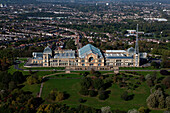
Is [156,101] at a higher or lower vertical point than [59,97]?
lower

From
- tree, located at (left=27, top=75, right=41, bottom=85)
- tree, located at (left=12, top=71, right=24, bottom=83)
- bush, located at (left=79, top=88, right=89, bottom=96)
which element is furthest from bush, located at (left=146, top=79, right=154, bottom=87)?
tree, located at (left=12, top=71, right=24, bottom=83)

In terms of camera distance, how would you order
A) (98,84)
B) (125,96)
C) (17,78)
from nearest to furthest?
(125,96)
(98,84)
(17,78)

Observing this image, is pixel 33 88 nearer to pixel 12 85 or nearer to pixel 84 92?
pixel 12 85

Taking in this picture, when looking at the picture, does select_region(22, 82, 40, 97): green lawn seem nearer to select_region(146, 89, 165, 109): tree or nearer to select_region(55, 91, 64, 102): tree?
select_region(55, 91, 64, 102): tree

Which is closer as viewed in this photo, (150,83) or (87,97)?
(87,97)

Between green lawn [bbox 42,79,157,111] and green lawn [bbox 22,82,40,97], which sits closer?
green lawn [bbox 42,79,157,111]

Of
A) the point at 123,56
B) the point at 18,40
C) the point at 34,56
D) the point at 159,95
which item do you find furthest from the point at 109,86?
the point at 18,40

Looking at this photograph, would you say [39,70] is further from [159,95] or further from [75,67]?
[159,95]

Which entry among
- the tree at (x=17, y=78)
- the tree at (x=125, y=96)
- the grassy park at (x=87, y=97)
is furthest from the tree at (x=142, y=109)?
the tree at (x=17, y=78)

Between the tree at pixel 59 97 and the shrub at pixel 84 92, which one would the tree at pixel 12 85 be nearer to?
the tree at pixel 59 97

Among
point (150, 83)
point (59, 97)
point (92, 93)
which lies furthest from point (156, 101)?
point (59, 97)

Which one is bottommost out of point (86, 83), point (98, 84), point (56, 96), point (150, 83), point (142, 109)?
point (142, 109)
